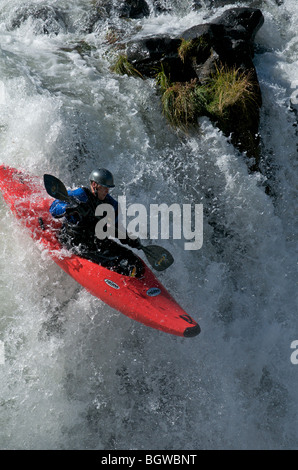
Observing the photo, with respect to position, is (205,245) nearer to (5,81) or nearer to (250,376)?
(250,376)

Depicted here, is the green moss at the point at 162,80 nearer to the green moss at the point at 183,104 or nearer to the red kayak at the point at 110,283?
the green moss at the point at 183,104

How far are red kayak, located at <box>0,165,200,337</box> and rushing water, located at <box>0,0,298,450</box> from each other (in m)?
0.21

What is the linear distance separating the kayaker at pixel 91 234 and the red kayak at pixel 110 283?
2.9 inches

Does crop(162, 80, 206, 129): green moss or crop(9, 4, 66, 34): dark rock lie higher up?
crop(9, 4, 66, 34): dark rock

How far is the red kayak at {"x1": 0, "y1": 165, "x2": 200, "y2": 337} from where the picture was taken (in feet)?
11.8

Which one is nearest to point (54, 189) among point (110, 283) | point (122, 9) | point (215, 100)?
point (110, 283)

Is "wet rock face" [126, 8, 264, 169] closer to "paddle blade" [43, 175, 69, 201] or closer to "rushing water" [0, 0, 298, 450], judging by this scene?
"rushing water" [0, 0, 298, 450]

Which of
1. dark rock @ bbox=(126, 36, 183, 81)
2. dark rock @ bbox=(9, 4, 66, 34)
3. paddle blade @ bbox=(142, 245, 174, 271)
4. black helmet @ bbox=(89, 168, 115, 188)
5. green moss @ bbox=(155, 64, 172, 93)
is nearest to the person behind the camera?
black helmet @ bbox=(89, 168, 115, 188)

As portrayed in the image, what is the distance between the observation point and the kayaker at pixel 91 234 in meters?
3.63

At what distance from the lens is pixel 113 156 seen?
4.70 metres

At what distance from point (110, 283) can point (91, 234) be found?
19.0 inches

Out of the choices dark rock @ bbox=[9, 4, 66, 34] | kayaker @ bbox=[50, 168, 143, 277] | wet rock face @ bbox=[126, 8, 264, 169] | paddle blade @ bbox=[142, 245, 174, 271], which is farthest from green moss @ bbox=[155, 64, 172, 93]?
paddle blade @ bbox=[142, 245, 174, 271]

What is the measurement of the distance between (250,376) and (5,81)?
4.25 metres
